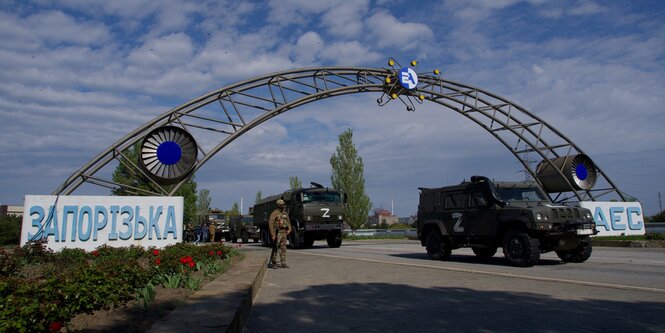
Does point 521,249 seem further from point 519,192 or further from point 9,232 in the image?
point 9,232

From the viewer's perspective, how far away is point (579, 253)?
38.7 ft

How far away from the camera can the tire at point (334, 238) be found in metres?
22.3

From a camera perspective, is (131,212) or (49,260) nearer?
(49,260)

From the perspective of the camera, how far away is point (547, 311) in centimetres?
585

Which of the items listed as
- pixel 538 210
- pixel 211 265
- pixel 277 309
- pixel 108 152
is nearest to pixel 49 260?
pixel 211 265

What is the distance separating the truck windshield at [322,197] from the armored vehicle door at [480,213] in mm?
9837

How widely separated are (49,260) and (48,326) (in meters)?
8.33

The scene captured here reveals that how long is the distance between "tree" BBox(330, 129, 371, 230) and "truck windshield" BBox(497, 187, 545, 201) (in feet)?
116

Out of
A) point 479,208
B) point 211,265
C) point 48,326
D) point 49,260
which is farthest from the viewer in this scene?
point 479,208

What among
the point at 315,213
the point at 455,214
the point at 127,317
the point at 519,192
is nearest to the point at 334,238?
the point at 315,213

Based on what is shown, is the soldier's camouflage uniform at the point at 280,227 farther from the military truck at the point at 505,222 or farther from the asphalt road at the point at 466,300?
the military truck at the point at 505,222

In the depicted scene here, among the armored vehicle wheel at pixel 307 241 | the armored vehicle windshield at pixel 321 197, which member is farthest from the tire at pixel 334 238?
the armored vehicle windshield at pixel 321 197

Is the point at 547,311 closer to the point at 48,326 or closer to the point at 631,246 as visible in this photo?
the point at 48,326

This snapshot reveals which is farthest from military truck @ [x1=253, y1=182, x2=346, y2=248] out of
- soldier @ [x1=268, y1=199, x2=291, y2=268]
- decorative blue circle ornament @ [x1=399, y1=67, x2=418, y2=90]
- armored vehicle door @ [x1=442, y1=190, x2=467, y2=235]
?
soldier @ [x1=268, y1=199, x2=291, y2=268]
